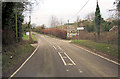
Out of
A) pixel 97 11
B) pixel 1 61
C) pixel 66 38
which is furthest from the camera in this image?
pixel 66 38

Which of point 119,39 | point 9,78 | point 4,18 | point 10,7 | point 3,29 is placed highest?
point 10,7

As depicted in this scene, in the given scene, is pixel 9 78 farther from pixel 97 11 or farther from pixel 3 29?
pixel 97 11

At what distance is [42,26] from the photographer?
110375mm

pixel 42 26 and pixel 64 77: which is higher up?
pixel 42 26

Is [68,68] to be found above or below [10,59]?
below

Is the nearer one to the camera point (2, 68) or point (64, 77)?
point (64, 77)

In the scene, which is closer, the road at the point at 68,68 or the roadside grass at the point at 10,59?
the road at the point at 68,68

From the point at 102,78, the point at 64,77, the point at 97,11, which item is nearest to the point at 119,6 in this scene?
the point at 102,78

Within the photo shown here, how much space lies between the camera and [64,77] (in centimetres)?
609

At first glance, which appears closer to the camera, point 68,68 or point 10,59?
point 68,68

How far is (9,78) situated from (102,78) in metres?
4.71

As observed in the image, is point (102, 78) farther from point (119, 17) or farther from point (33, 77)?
point (119, 17)

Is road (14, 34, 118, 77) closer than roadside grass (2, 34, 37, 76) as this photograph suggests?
Yes

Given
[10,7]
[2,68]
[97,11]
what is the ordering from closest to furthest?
[2,68]
[10,7]
[97,11]
